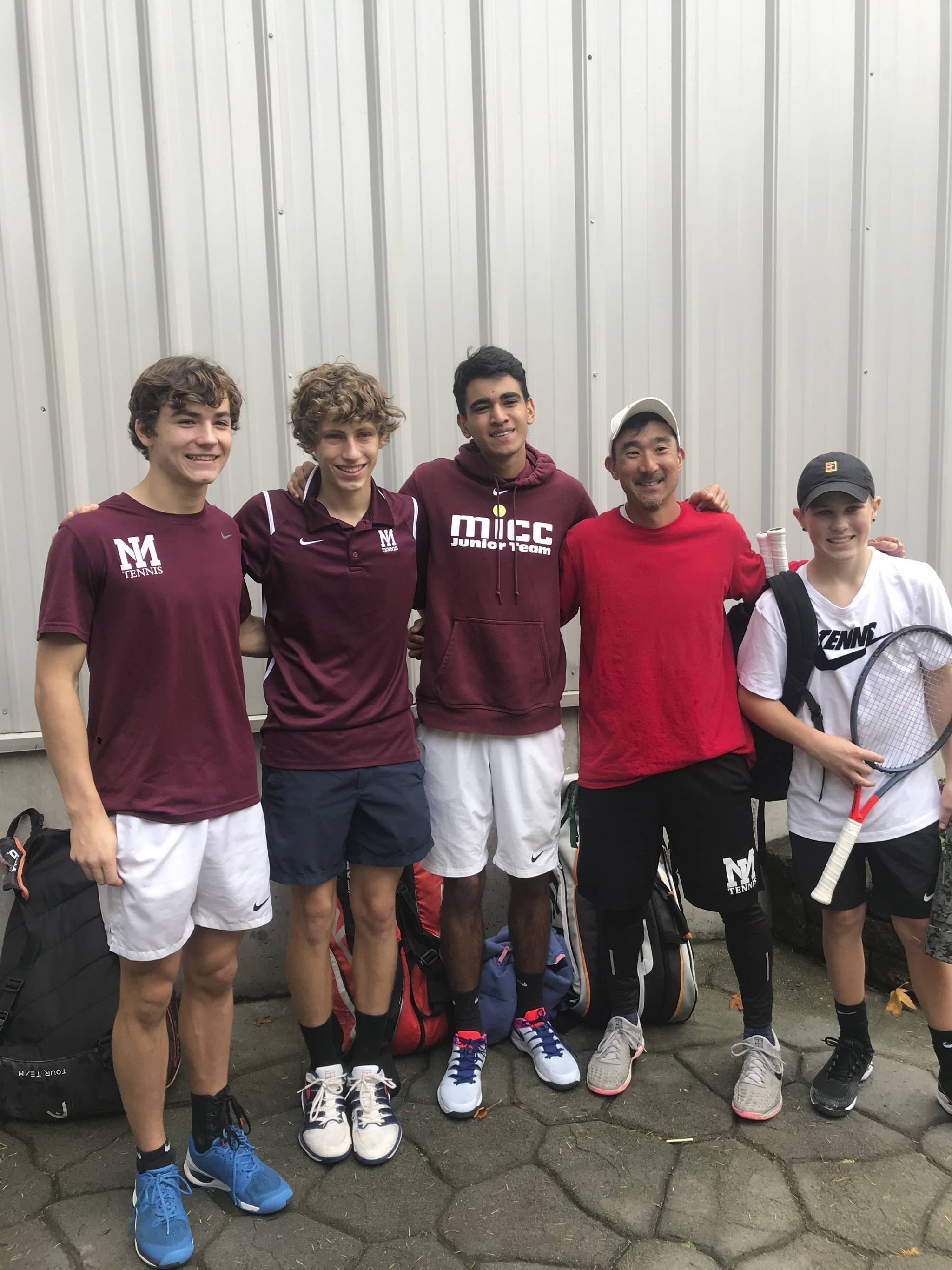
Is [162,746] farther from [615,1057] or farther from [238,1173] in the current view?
[615,1057]

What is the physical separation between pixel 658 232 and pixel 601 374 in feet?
2.18

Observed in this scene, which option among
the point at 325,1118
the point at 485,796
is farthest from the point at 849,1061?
the point at 325,1118

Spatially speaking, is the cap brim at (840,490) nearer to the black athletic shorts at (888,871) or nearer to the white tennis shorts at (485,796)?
the black athletic shorts at (888,871)

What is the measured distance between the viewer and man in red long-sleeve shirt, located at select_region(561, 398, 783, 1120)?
2752mm

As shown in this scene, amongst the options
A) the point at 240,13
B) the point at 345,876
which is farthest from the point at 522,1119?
the point at 240,13

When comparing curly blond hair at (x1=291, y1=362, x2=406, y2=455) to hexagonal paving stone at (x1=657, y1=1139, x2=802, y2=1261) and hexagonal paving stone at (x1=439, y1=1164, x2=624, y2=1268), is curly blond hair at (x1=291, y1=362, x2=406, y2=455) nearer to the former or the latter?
hexagonal paving stone at (x1=439, y1=1164, x2=624, y2=1268)

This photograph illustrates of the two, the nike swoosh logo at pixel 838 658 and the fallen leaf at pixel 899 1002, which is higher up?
the nike swoosh logo at pixel 838 658

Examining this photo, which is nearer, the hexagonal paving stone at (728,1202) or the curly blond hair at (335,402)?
the hexagonal paving stone at (728,1202)

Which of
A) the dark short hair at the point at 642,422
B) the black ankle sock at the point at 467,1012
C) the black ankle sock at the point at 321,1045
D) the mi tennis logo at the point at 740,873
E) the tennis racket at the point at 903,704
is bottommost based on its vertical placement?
the black ankle sock at the point at 467,1012

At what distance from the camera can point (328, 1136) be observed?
2.65m

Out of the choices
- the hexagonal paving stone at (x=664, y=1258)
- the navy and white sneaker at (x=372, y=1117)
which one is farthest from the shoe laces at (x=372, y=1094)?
the hexagonal paving stone at (x=664, y=1258)

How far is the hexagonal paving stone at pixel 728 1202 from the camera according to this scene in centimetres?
230

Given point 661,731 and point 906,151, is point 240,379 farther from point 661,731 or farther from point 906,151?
point 906,151

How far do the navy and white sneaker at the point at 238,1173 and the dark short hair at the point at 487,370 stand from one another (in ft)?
7.65
